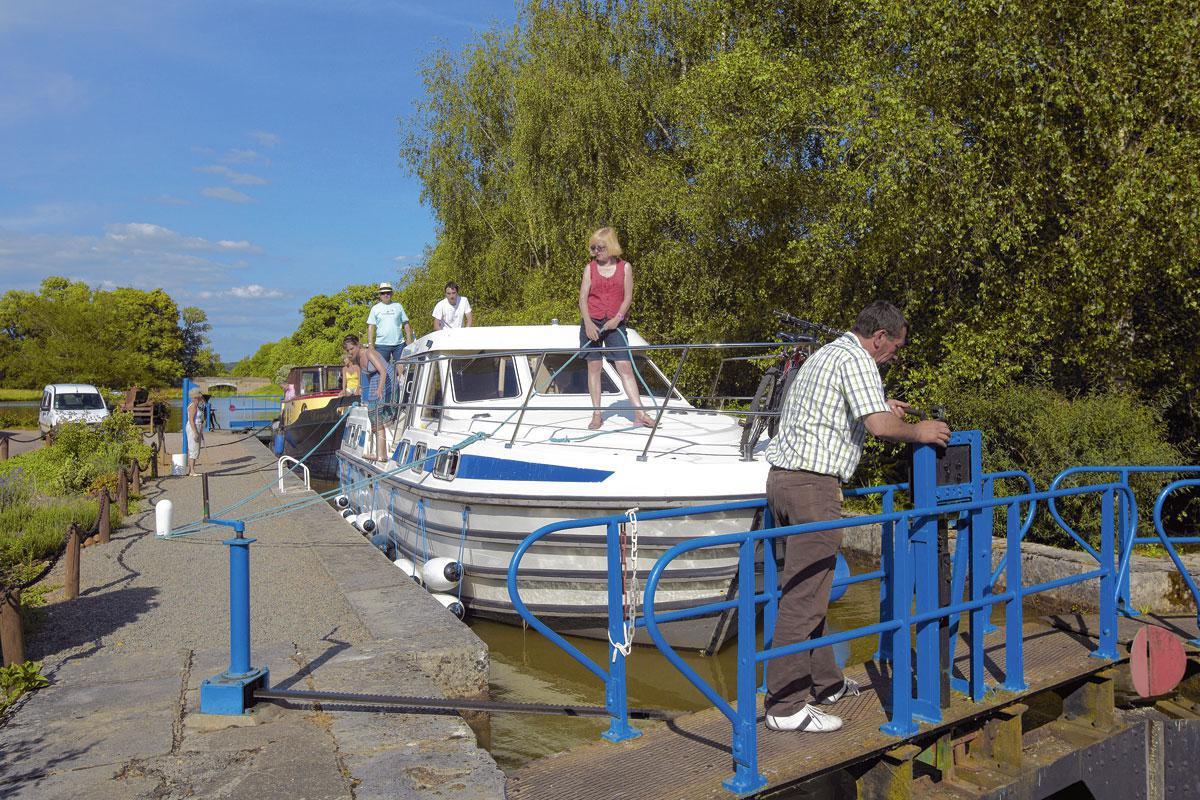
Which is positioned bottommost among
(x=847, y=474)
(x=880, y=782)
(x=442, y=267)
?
(x=880, y=782)

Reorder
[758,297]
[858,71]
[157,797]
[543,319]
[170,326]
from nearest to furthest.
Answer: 1. [157,797]
2. [858,71]
3. [758,297]
4. [543,319]
5. [170,326]

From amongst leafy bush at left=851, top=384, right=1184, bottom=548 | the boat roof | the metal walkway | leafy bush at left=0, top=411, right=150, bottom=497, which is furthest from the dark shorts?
leafy bush at left=0, top=411, right=150, bottom=497

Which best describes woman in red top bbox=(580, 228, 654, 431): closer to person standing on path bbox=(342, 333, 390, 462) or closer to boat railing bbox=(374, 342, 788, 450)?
boat railing bbox=(374, 342, 788, 450)

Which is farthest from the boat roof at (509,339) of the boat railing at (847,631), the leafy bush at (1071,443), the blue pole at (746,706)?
the blue pole at (746,706)

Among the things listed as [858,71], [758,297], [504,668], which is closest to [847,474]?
[504,668]

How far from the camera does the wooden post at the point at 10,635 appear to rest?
528 cm

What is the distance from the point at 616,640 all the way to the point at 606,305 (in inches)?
201

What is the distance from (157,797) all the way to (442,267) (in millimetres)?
23451

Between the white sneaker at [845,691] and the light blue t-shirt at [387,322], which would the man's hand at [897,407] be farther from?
the light blue t-shirt at [387,322]

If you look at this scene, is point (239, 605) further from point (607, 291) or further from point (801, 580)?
point (607, 291)

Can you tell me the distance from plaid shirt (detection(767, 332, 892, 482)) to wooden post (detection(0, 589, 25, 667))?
4.36 m

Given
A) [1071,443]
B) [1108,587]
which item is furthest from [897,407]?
[1071,443]

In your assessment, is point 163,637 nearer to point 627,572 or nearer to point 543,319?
point 627,572

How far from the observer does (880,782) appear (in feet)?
14.3
